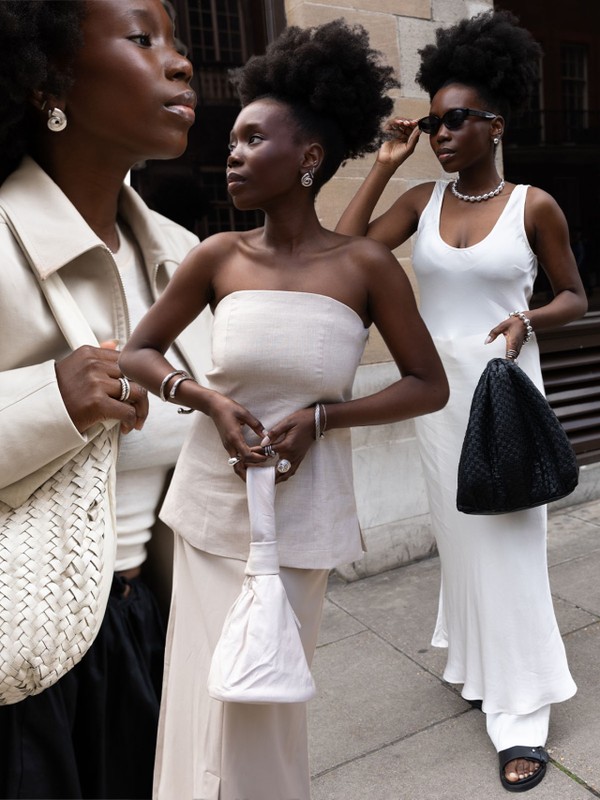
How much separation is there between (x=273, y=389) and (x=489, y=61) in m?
1.87

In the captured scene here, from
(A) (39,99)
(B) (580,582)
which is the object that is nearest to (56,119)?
(A) (39,99)

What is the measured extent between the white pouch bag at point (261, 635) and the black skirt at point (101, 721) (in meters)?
0.29

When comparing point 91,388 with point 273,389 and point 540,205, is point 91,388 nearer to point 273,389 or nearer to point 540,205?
→ point 273,389

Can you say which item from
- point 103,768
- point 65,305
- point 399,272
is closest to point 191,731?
point 103,768

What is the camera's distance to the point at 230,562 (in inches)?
63.5

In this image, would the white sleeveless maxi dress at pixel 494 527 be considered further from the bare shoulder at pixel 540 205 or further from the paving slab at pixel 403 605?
the paving slab at pixel 403 605

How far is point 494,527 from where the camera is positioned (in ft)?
8.92

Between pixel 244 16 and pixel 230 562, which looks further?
pixel 244 16

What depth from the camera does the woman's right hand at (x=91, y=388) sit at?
1459mm

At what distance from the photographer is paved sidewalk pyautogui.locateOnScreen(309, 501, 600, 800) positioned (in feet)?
8.67

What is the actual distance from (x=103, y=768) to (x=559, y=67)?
581 centimetres

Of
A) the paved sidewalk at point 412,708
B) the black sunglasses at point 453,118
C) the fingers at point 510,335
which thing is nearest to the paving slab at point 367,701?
the paved sidewalk at point 412,708

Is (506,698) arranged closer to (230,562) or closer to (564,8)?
(230,562)

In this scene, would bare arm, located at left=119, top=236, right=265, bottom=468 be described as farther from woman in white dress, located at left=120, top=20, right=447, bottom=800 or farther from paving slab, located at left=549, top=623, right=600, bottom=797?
paving slab, located at left=549, top=623, right=600, bottom=797
